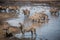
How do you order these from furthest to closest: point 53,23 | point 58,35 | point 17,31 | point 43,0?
point 43,0 < point 53,23 < point 17,31 < point 58,35

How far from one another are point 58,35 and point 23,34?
3.35ft

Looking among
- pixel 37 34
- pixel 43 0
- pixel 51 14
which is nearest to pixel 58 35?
pixel 37 34

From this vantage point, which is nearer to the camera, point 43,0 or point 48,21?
point 48,21

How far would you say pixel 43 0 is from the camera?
15.1m

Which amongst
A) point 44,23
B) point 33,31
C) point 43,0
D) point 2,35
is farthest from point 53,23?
point 43,0

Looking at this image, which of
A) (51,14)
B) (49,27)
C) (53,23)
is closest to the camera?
(49,27)

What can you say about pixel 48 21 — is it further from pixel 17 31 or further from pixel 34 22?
pixel 17 31

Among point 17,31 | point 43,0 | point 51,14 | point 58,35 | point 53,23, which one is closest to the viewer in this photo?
point 58,35

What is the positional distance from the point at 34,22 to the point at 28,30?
4.47 feet

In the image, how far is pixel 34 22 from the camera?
23.5 feet

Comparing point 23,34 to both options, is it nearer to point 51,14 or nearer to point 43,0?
point 51,14

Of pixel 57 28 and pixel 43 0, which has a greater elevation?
pixel 43 0

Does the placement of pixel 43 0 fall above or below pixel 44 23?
above

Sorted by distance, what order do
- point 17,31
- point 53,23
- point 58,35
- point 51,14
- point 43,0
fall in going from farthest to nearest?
point 43,0 < point 51,14 < point 53,23 < point 17,31 < point 58,35
